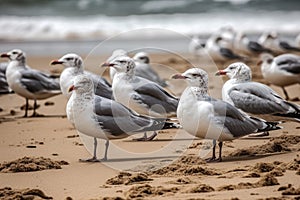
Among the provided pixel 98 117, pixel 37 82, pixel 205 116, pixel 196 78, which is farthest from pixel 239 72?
pixel 37 82

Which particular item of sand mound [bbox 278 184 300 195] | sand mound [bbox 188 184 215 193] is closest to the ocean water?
sand mound [bbox 188 184 215 193]

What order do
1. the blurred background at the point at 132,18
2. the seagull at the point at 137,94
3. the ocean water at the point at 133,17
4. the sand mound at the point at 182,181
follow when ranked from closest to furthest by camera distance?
the sand mound at the point at 182,181
the seagull at the point at 137,94
the blurred background at the point at 132,18
the ocean water at the point at 133,17

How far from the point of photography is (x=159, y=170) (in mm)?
6730

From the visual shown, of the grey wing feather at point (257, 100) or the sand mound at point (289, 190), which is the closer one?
the sand mound at point (289, 190)

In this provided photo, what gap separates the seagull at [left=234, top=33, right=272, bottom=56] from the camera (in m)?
19.9

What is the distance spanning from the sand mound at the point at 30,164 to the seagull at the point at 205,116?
1335mm

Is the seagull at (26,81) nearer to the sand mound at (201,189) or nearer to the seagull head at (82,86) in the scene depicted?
the seagull head at (82,86)

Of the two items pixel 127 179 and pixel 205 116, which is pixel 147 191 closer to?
pixel 127 179

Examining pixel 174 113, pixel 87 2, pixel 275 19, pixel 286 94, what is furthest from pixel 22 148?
pixel 87 2

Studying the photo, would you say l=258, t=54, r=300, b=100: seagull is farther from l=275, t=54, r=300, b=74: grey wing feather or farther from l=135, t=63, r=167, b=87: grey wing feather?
l=135, t=63, r=167, b=87: grey wing feather

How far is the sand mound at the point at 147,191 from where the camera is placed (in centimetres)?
571

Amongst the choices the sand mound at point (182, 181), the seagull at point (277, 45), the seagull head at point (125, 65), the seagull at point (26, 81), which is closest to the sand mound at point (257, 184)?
the sand mound at point (182, 181)

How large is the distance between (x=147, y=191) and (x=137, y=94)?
125 inches

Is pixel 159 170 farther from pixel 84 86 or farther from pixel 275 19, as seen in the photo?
pixel 275 19
